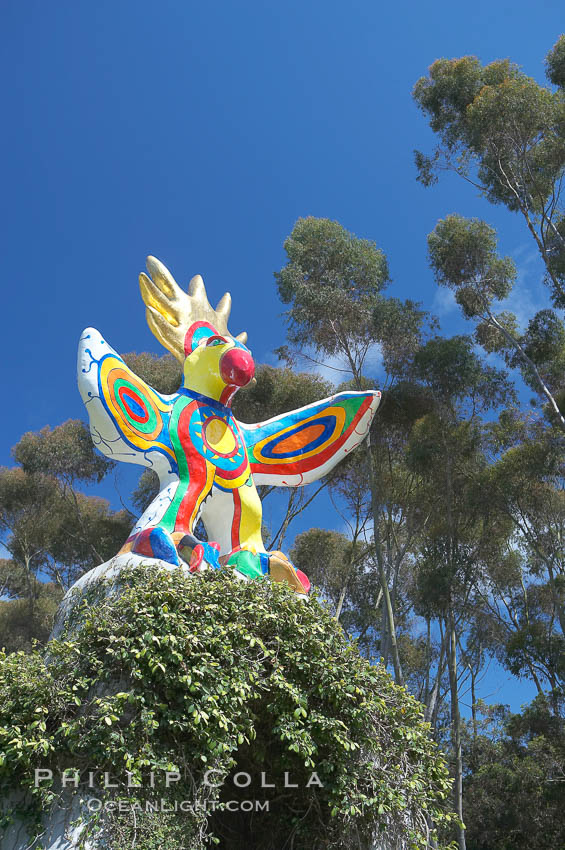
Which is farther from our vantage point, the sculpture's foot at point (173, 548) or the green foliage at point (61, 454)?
the green foliage at point (61, 454)

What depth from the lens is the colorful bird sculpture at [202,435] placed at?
7.44 metres

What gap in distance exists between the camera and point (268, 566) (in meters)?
7.60

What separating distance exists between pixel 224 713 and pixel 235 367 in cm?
421

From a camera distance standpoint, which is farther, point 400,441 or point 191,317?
point 400,441

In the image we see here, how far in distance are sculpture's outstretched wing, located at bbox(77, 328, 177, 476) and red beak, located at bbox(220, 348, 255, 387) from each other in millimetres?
870

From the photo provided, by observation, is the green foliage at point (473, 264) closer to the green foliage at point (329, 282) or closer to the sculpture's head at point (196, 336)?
the green foliage at point (329, 282)

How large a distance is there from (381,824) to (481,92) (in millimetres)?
11237

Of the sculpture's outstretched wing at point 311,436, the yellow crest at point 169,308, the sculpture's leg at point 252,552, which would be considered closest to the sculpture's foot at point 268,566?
the sculpture's leg at point 252,552

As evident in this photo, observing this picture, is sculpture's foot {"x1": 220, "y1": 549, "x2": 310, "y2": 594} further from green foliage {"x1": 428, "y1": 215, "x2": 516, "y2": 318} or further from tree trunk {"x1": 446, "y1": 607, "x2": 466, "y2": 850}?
green foliage {"x1": 428, "y1": 215, "x2": 516, "y2": 318}

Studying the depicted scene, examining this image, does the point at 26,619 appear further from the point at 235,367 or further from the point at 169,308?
the point at 235,367

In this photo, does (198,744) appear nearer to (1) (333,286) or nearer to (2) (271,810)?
(2) (271,810)

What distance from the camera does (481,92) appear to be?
40.5 feet

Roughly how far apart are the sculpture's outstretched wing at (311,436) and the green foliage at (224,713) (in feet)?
9.54

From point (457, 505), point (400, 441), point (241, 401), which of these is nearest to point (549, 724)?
point (457, 505)
